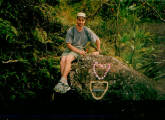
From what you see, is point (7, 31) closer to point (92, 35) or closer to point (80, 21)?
point (80, 21)

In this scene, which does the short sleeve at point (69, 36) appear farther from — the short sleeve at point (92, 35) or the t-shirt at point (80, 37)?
the short sleeve at point (92, 35)

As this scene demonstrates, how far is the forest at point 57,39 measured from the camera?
3.51 metres

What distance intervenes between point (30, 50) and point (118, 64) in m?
1.46

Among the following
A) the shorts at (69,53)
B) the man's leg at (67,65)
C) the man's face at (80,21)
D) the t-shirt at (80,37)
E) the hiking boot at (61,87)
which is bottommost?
the hiking boot at (61,87)

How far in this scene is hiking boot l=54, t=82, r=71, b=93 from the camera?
3458 millimetres

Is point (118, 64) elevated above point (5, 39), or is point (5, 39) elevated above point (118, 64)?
point (5, 39)

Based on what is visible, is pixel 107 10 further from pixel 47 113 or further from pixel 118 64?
pixel 47 113

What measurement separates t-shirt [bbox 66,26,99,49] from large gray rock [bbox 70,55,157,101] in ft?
0.84

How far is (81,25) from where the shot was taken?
358 centimetres

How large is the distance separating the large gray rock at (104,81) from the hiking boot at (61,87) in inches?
3.8

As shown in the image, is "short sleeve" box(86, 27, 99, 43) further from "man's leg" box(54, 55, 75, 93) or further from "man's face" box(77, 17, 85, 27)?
"man's leg" box(54, 55, 75, 93)

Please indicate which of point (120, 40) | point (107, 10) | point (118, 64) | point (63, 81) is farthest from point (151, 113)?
point (107, 10)

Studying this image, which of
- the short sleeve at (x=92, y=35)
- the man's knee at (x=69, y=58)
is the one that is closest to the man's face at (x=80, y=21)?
the short sleeve at (x=92, y=35)

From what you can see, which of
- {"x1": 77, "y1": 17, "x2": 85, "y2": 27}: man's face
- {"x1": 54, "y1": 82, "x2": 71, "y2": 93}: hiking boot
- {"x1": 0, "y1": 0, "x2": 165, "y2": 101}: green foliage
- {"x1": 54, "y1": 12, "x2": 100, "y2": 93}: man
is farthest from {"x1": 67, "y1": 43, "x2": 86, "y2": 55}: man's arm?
{"x1": 54, "y1": 82, "x2": 71, "y2": 93}: hiking boot
